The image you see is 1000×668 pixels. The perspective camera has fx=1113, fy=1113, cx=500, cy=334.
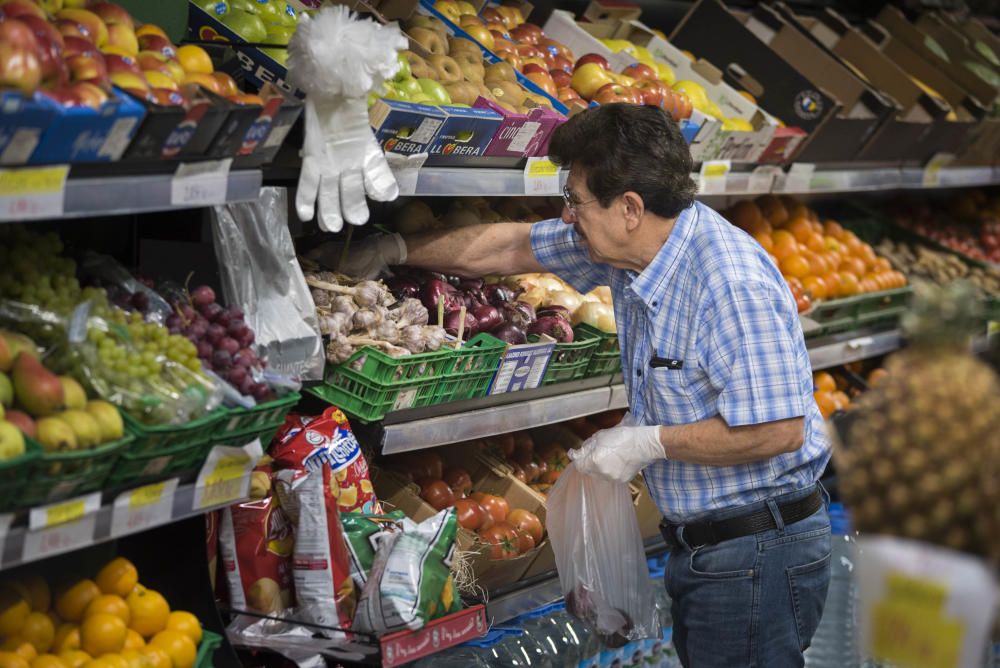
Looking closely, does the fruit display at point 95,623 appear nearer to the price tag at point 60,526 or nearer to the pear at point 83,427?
the price tag at point 60,526

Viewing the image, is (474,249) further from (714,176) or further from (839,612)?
(839,612)

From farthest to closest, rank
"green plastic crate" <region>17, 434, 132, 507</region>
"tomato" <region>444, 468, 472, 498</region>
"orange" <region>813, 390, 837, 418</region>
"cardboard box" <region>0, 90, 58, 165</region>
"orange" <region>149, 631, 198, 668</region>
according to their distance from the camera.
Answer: "orange" <region>813, 390, 837, 418</region> < "tomato" <region>444, 468, 472, 498</region> < "orange" <region>149, 631, 198, 668</region> < "green plastic crate" <region>17, 434, 132, 507</region> < "cardboard box" <region>0, 90, 58, 165</region>

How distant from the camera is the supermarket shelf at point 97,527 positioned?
1.65m

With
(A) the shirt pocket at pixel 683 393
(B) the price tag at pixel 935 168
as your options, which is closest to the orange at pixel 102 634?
(A) the shirt pocket at pixel 683 393

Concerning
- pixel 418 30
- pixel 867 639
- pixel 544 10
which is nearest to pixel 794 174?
pixel 544 10

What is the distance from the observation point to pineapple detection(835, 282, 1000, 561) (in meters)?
0.75

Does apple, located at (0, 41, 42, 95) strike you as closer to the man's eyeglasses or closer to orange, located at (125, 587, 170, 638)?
orange, located at (125, 587, 170, 638)

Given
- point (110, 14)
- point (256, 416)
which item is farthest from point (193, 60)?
point (256, 416)

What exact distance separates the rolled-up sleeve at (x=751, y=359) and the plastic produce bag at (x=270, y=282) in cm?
83

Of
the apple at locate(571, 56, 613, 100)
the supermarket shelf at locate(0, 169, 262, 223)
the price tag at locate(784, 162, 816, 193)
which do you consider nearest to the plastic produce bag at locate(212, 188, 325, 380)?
the supermarket shelf at locate(0, 169, 262, 223)

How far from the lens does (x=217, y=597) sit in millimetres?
2346

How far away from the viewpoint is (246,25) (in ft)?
7.72

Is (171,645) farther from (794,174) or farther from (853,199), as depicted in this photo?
(853,199)

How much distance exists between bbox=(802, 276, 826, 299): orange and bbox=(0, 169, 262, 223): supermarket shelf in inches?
113
